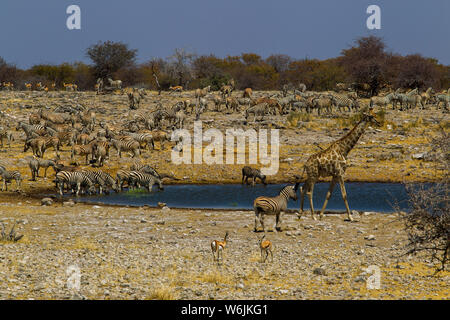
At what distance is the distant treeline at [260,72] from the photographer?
141ft

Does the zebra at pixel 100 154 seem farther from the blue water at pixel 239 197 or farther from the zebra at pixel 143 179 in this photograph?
the blue water at pixel 239 197

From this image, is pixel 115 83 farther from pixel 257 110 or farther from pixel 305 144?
pixel 305 144

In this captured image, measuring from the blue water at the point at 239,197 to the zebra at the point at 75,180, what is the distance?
0.56 m

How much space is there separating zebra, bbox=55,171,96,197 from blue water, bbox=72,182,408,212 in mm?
557

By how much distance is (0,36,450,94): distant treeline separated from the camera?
141 feet

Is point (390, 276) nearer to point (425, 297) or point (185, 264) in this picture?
point (425, 297)

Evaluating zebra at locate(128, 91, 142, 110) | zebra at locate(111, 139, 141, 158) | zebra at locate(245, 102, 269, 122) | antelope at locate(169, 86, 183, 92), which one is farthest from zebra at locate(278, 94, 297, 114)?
zebra at locate(111, 139, 141, 158)

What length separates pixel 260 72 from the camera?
64250 mm

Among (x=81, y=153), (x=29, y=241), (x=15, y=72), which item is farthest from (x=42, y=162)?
(x=15, y=72)

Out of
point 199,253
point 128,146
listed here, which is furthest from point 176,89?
point 199,253

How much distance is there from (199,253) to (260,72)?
53.3 m

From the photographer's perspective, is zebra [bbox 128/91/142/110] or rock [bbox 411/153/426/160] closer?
rock [bbox 411/153/426/160]

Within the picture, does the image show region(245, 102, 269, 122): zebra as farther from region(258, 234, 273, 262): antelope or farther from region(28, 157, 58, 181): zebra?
region(258, 234, 273, 262): antelope
